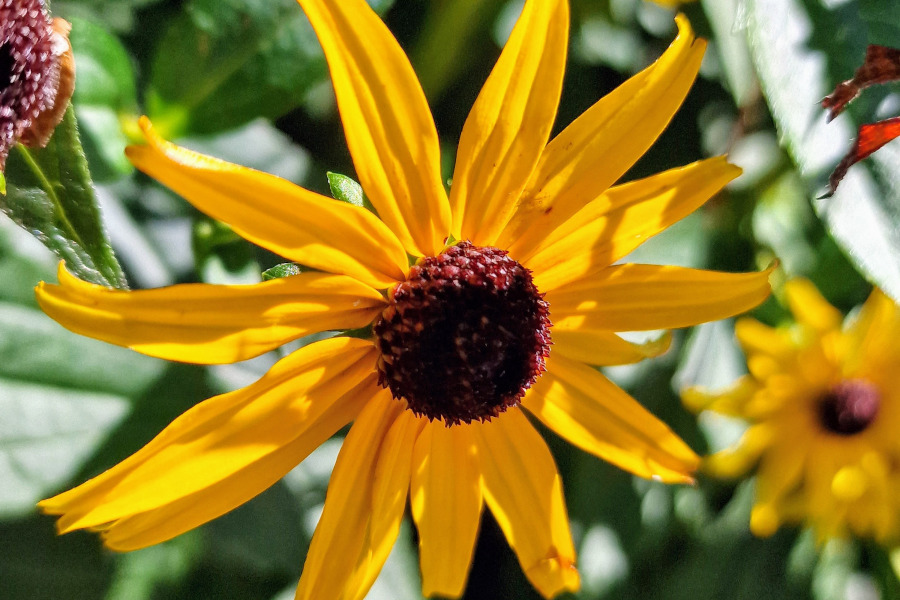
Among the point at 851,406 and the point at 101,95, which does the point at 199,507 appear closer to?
the point at 101,95

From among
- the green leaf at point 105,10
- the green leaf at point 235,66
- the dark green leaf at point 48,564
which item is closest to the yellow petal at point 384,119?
the green leaf at point 235,66

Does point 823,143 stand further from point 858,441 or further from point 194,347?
point 858,441

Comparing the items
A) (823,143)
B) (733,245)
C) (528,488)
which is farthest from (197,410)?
(733,245)

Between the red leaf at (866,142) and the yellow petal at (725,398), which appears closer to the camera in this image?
the red leaf at (866,142)

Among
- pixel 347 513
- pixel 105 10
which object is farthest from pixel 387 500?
pixel 105 10

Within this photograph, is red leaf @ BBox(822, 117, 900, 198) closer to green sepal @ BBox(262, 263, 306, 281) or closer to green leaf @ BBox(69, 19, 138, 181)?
green sepal @ BBox(262, 263, 306, 281)

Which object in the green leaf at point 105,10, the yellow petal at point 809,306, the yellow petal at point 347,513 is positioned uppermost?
the green leaf at point 105,10

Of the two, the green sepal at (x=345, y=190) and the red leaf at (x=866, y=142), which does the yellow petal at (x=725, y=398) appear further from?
the green sepal at (x=345, y=190)

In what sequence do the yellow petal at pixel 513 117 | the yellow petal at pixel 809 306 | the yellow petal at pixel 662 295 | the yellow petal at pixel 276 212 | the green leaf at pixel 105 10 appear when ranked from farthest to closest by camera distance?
the yellow petal at pixel 809 306, the green leaf at pixel 105 10, the yellow petal at pixel 662 295, the yellow petal at pixel 513 117, the yellow petal at pixel 276 212
